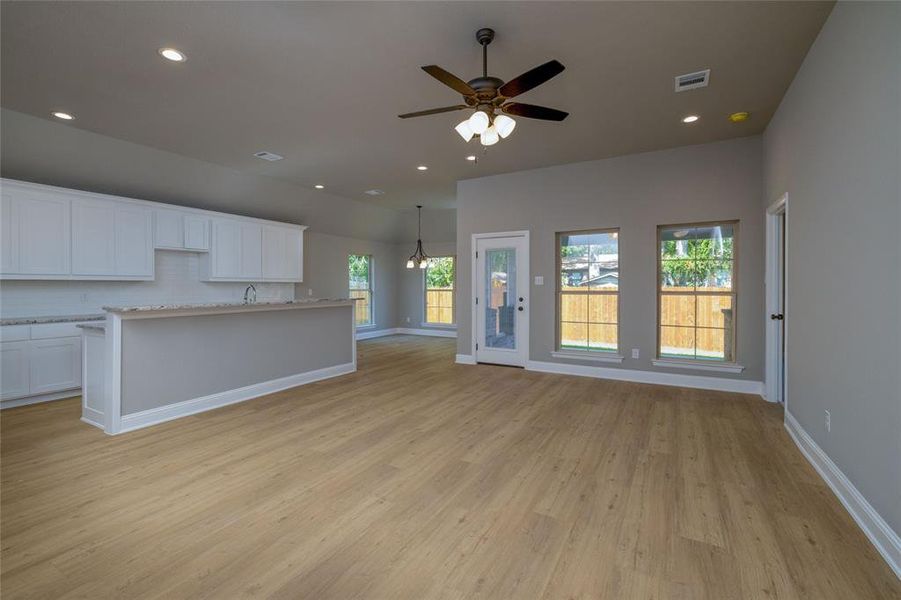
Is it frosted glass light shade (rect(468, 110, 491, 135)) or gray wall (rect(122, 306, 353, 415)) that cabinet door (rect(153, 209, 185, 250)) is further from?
frosted glass light shade (rect(468, 110, 491, 135))

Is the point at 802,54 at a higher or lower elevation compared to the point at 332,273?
higher

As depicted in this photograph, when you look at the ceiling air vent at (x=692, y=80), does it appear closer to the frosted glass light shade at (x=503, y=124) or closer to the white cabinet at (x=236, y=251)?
the frosted glass light shade at (x=503, y=124)

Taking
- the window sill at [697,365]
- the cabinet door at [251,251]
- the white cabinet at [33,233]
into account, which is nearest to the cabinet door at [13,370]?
the white cabinet at [33,233]

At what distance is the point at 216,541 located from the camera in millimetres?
1968

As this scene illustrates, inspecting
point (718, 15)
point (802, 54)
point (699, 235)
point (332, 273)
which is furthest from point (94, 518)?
point (332, 273)

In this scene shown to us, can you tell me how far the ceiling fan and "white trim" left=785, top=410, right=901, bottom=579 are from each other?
2768mm

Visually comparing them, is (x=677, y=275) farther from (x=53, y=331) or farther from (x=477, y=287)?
(x=53, y=331)

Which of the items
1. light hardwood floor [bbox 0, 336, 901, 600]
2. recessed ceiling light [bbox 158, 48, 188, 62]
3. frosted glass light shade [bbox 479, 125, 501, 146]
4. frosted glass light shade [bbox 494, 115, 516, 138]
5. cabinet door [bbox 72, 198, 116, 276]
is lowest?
light hardwood floor [bbox 0, 336, 901, 600]

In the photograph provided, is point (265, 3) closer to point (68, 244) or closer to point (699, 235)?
point (68, 244)

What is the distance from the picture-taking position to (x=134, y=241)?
16.7 ft

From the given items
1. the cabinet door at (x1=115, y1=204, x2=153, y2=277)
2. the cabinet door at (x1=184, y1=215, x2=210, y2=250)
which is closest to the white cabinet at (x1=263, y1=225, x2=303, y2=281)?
the cabinet door at (x1=184, y1=215, x2=210, y2=250)

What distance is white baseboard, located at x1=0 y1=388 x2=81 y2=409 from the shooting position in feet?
13.3

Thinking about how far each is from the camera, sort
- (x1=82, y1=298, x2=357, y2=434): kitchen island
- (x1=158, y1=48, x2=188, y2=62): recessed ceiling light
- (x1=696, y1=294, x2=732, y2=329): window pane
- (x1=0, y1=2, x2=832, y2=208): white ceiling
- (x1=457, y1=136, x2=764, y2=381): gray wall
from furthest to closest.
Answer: (x1=696, y1=294, x2=732, y2=329): window pane, (x1=457, y1=136, x2=764, y2=381): gray wall, (x1=82, y1=298, x2=357, y2=434): kitchen island, (x1=158, y1=48, x2=188, y2=62): recessed ceiling light, (x1=0, y1=2, x2=832, y2=208): white ceiling

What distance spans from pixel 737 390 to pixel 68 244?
25.6ft
